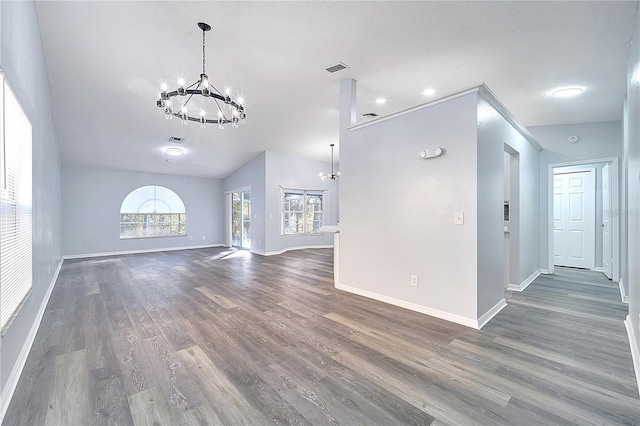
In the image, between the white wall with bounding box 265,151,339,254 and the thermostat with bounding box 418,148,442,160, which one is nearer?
the thermostat with bounding box 418,148,442,160

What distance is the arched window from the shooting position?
26.2 ft

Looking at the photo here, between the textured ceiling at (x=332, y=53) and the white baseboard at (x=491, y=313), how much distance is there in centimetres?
279

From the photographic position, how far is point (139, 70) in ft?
12.3

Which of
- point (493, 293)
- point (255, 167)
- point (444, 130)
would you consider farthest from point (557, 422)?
point (255, 167)

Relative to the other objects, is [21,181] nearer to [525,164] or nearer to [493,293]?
[493,293]

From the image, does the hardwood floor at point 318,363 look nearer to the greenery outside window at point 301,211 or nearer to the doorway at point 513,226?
the doorway at point 513,226

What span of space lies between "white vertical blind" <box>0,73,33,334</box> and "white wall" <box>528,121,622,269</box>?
272 inches

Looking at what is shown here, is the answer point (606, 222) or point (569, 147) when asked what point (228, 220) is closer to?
point (569, 147)

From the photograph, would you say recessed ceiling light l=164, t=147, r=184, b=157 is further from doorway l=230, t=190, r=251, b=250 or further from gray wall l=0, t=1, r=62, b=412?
gray wall l=0, t=1, r=62, b=412

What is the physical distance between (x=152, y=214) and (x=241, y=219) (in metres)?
2.63

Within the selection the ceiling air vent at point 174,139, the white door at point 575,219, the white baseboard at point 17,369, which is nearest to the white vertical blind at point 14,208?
the white baseboard at point 17,369

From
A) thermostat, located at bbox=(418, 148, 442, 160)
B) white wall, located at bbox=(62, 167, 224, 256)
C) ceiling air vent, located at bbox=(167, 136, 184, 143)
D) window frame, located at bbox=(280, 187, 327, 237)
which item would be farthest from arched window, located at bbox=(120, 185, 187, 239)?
thermostat, located at bbox=(418, 148, 442, 160)

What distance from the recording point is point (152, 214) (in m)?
8.40

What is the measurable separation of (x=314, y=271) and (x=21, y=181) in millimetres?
4258
